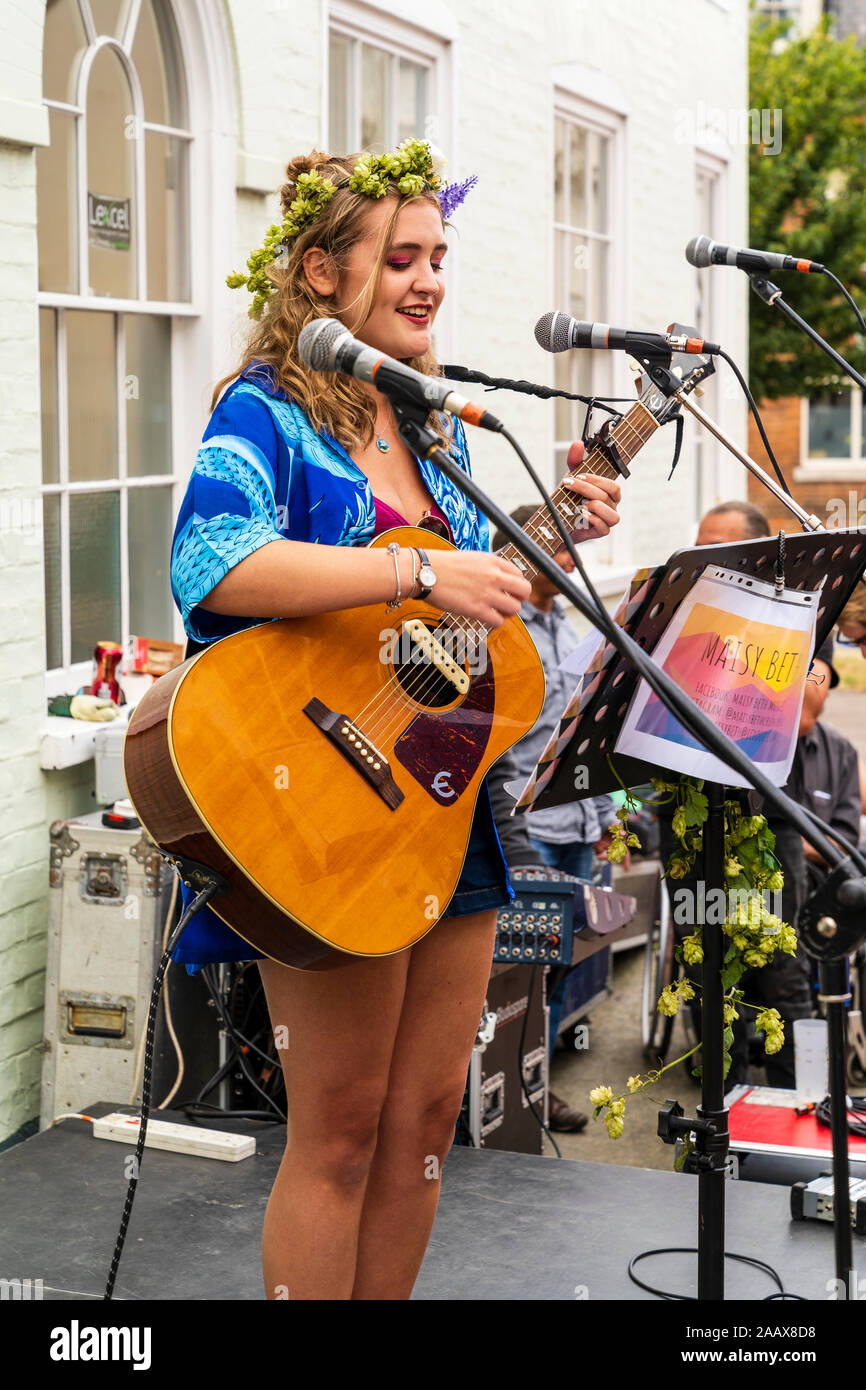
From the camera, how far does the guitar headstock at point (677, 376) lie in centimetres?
240

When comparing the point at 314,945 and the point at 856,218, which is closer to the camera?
the point at 314,945

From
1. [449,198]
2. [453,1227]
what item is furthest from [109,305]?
[453,1227]

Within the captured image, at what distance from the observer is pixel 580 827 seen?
201 inches

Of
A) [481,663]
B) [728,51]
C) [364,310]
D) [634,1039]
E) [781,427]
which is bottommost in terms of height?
[634,1039]

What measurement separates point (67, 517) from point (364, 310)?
7.73 feet

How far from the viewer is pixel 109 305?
176 inches

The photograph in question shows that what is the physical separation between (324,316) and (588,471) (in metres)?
0.52

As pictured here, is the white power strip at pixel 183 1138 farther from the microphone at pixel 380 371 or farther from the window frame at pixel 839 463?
the window frame at pixel 839 463

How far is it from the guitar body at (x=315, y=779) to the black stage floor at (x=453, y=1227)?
1238mm

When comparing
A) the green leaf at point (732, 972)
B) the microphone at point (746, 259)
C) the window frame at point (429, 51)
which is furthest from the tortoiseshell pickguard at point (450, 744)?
the window frame at point (429, 51)

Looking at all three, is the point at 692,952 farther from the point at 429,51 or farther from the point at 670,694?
the point at 429,51

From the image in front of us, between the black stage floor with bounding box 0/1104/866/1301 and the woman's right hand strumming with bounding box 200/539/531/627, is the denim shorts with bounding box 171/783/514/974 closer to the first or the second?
the woman's right hand strumming with bounding box 200/539/531/627

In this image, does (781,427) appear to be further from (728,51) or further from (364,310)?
(364,310)
